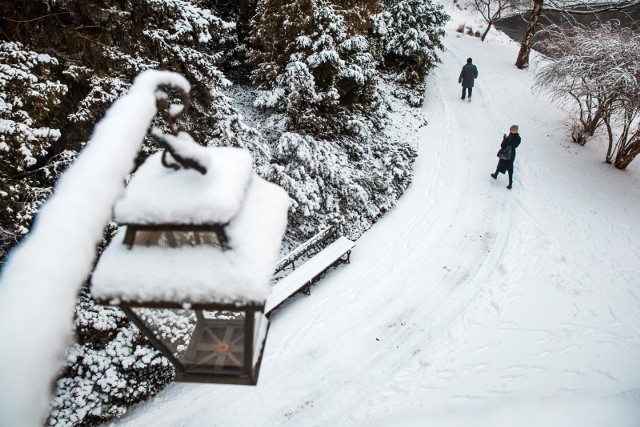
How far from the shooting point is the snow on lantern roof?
1533mm

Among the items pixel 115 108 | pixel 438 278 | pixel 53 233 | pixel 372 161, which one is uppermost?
pixel 115 108

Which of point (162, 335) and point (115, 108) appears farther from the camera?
point (162, 335)

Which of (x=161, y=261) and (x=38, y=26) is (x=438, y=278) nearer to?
(x=161, y=261)

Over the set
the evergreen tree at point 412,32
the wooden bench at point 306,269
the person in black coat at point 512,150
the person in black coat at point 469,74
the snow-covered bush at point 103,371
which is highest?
the evergreen tree at point 412,32

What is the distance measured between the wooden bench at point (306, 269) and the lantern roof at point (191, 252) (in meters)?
5.22

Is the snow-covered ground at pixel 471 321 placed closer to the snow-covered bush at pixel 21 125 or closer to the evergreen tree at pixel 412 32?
the snow-covered bush at pixel 21 125

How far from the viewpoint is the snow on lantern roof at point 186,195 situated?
1.53 m

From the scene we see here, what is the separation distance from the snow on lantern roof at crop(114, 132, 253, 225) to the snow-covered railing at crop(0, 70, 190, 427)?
1.80 feet

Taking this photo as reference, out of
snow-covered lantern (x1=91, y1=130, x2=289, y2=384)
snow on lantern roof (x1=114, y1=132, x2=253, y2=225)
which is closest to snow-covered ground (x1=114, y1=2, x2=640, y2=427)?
snow-covered lantern (x1=91, y1=130, x2=289, y2=384)

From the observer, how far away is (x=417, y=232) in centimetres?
866

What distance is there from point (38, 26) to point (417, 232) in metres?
8.05

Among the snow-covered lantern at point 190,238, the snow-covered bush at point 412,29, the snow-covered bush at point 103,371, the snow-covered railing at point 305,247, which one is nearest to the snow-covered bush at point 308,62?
the snow-covered railing at point 305,247

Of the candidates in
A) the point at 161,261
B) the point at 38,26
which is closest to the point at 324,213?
the point at 38,26

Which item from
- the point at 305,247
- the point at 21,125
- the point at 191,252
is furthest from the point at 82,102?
the point at 191,252
